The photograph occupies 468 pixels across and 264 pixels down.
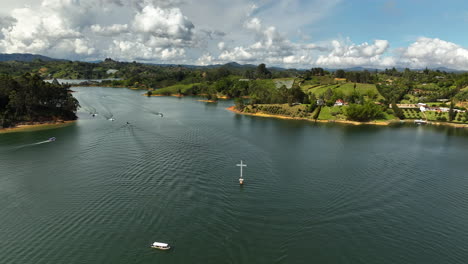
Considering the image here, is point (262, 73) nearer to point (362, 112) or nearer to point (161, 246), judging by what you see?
point (362, 112)

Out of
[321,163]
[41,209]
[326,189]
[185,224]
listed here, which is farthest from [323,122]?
[41,209]

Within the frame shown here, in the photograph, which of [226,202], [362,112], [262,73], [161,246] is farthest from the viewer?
[262,73]

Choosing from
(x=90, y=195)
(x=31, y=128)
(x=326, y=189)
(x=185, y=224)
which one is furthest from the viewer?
(x=31, y=128)

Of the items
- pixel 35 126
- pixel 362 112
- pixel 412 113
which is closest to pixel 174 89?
pixel 35 126

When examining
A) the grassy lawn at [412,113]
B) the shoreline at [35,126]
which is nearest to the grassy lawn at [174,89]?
the shoreline at [35,126]

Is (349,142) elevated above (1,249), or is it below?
above

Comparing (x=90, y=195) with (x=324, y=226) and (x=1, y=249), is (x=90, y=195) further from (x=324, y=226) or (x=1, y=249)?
(x=324, y=226)

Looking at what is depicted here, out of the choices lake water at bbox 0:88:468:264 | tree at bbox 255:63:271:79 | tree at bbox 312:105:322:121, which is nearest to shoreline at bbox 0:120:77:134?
lake water at bbox 0:88:468:264
